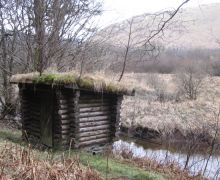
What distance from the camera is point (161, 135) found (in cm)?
2038

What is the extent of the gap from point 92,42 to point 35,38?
2.72 meters

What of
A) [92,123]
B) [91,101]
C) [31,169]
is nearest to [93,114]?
[92,123]

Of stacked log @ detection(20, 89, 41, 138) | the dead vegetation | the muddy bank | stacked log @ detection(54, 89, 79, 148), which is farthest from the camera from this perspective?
the muddy bank

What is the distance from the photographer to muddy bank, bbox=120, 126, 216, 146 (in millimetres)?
19375

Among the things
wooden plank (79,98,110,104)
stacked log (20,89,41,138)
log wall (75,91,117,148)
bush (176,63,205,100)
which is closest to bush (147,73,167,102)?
bush (176,63,205,100)

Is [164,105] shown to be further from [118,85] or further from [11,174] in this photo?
[11,174]

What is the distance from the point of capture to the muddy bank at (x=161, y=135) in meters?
19.4

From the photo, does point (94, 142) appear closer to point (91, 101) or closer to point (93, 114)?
point (93, 114)

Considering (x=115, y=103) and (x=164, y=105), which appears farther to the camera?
(x=164, y=105)

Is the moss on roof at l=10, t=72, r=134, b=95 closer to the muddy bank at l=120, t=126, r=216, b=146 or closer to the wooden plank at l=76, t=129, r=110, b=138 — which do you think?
the wooden plank at l=76, t=129, r=110, b=138

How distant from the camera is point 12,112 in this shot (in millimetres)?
18906

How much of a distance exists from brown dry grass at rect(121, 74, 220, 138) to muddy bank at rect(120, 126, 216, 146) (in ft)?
0.88

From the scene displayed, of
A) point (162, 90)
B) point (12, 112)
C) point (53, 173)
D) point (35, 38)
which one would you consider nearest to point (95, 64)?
→ point (35, 38)

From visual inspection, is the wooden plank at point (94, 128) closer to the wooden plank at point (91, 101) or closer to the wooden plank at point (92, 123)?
the wooden plank at point (92, 123)
